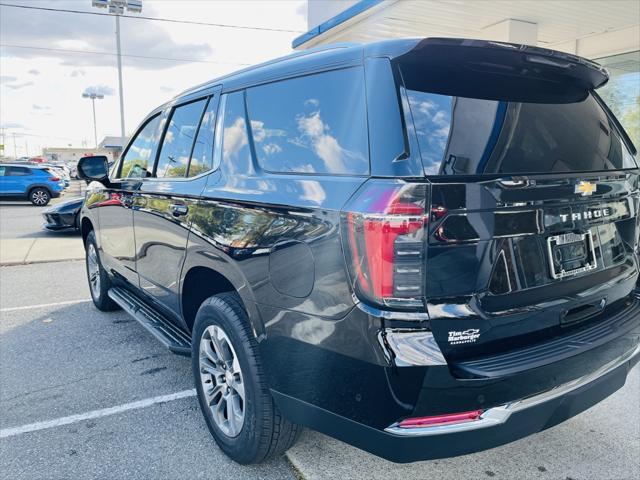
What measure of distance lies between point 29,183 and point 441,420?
70.3 ft

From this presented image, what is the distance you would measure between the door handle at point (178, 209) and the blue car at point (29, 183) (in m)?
19.4

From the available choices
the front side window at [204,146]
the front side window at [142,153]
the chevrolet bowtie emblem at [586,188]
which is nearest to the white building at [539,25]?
the front side window at [142,153]

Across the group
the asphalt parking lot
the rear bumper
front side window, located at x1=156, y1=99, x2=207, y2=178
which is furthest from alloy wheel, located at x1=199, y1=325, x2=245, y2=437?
front side window, located at x1=156, y1=99, x2=207, y2=178

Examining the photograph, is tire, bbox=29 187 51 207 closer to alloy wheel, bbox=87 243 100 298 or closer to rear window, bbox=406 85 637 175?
alloy wheel, bbox=87 243 100 298

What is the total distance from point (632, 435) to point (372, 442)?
78.3 inches

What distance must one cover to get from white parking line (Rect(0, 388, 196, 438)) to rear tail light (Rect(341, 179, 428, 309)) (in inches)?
85.2

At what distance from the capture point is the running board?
3.14 m

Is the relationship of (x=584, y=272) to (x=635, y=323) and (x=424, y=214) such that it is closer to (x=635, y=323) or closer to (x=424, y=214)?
(x=635, y=323)

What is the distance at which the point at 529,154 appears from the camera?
2002 millimetres

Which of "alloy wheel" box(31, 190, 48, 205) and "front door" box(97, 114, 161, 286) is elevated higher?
"front door" box(97, 114, 161, 286)

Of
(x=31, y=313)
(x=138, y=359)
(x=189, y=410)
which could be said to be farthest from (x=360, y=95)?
(x=31, y=313)

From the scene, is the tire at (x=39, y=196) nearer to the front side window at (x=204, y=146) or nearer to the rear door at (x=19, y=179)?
the rear door at (x=19, y=179)

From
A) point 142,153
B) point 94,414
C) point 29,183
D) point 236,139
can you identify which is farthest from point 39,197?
point 236,139

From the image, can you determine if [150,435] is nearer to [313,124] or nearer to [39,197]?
[313,124]
